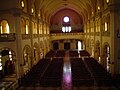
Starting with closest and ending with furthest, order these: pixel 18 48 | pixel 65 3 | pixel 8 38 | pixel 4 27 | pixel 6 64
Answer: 1. pixel 8 38
2. pixel 18 48
3. pixel 4 27
4. pixel 6 64
5. pixel 65 3

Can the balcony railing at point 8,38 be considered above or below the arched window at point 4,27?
below

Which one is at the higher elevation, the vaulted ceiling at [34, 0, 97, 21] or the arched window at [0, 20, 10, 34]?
the vaulted ceiling at [34, 0, 97, 21]

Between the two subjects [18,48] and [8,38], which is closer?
[8,38]

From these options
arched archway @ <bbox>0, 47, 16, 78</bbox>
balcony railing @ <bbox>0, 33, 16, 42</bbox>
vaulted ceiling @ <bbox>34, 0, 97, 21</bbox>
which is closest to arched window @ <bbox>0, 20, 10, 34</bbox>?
balcony railing @ <bbox>0, 33, 16, 42</bbox>

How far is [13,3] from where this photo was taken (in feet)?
65.3

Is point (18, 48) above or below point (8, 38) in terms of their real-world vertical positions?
below

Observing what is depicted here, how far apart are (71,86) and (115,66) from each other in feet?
19.0

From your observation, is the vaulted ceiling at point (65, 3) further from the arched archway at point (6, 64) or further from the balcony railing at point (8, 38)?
the balcony railing at point (8, 38)

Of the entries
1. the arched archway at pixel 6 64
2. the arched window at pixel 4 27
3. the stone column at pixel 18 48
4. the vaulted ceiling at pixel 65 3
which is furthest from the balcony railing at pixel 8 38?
the vaulted ceiling at pixel 65 3

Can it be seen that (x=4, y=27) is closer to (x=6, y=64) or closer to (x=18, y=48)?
(x=18, y=48)

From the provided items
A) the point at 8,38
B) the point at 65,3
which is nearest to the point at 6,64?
the point at 8,38

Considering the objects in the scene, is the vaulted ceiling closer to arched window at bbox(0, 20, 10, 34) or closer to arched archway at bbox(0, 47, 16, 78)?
arched window at bbox(0, 20, 10, 34)

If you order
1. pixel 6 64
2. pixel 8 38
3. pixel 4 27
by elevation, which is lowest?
pixel 6 64

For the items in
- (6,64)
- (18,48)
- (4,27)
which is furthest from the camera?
(6,64)
